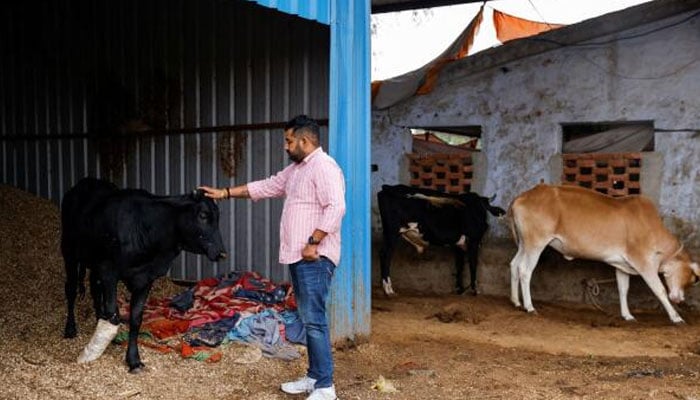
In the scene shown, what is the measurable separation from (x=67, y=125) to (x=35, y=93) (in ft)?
2.75

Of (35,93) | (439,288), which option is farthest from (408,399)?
(35,93)

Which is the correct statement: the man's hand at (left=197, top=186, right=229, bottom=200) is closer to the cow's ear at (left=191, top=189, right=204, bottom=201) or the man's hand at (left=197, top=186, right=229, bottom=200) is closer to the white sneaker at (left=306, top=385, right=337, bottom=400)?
the cow's ear at (left=191, top=189, right=204, bottom=201)

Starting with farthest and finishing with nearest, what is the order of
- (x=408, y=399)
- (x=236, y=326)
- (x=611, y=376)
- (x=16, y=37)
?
1. (x=16, y=37)
2. (x=236, y=326)
3. (x=611, y=376)
4. (x=408, y=399)

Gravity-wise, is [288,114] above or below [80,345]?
above

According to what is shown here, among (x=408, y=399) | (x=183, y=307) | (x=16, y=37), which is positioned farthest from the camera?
(x=16, y=37)

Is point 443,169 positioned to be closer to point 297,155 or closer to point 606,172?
point 606,172

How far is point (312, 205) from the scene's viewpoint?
5.11 meters

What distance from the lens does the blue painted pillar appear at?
673 centimetres

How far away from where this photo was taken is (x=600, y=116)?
→ 960cm

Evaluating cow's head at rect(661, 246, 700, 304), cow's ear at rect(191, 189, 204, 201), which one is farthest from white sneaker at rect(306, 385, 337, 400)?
cow's head at rect(661, 246, 700, 304)

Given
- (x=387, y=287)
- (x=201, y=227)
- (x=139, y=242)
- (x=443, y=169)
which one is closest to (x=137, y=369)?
(x=139, y=242)

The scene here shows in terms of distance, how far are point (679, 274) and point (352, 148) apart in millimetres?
4316

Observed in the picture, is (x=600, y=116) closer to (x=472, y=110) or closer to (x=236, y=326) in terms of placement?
(x=472, y=110)

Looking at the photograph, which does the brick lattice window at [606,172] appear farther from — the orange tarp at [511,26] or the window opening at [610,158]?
the orange tarp at [511,26]
